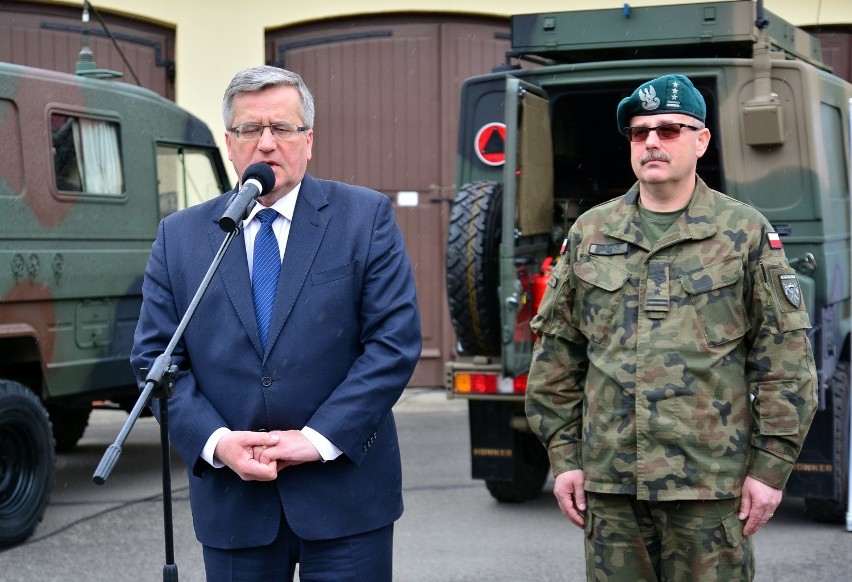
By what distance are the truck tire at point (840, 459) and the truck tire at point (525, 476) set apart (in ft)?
4.76

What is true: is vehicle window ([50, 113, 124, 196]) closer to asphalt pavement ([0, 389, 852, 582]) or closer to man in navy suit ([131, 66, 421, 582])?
asphalt pavement ([0, 389, 852, 582])

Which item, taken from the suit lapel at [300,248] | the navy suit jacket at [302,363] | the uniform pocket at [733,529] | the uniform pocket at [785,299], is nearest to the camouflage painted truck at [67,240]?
the navy suit jacket at [302,363]

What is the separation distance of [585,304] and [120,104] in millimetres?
4979

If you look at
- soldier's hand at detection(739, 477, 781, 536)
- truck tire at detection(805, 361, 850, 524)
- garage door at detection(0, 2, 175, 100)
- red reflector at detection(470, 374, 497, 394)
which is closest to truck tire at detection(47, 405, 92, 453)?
garage door at detection(0, 2, 175, 100)

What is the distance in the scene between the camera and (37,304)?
6871 mm

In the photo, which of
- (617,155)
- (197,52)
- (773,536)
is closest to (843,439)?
(773,536)

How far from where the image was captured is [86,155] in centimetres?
741

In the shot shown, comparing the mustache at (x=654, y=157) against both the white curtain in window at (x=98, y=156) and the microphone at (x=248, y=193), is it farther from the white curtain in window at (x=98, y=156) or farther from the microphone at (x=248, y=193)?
the white curtain in window at (x=98, y=156)

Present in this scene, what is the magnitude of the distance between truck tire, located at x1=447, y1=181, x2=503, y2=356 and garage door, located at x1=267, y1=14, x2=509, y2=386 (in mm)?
5373

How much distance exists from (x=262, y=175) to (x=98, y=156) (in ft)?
15.6

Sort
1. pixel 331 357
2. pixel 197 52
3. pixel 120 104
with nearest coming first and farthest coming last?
pixel 331 357
pixel 120 104
pixel 197 52

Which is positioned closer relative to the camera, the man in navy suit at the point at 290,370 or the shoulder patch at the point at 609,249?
the man in navy suit at the point at 290,370

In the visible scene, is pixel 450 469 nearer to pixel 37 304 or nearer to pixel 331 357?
pixel 37 304

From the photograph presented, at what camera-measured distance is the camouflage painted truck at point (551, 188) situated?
6.33 metres
